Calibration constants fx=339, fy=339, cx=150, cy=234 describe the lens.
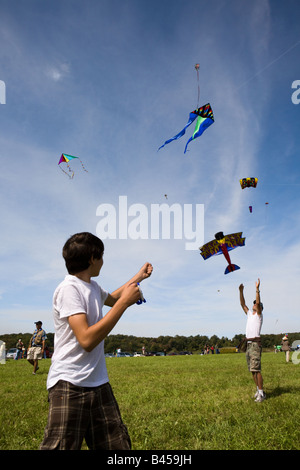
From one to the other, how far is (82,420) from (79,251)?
45.8 inches

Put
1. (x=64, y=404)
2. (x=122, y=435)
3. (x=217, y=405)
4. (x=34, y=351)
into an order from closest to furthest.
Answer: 1. (x=64, y=404)
2. (x=122, y=435)
3. (x=217, y=405)
4. (x=34, y=351)

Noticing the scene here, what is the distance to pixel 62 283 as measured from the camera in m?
2.47

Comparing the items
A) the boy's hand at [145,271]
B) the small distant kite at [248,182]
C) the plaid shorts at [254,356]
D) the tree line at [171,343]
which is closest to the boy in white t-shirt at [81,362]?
the boy's hand at [145,271]

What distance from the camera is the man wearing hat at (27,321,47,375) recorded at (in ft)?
47.0

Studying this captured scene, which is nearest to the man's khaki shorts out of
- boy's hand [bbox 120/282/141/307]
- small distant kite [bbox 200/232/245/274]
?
small distant kite [bbox 200/232/245/274]

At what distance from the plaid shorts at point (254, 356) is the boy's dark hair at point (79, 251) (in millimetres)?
6919

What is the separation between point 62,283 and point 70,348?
1.50 feet

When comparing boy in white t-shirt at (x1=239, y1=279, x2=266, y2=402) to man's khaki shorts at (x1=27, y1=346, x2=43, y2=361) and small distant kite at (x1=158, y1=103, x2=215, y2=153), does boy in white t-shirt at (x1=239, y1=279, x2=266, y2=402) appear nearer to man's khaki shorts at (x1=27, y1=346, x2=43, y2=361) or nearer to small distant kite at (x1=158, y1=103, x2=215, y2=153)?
small distant kite at (x1=158, y1=103, x2=215, y2=153)

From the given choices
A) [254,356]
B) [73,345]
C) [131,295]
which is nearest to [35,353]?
[254,356]

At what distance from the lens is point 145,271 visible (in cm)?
286

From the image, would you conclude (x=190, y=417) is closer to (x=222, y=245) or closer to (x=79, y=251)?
(x=222, y=245)

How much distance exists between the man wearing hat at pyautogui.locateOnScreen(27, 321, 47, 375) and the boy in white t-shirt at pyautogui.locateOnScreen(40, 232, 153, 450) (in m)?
13.1
